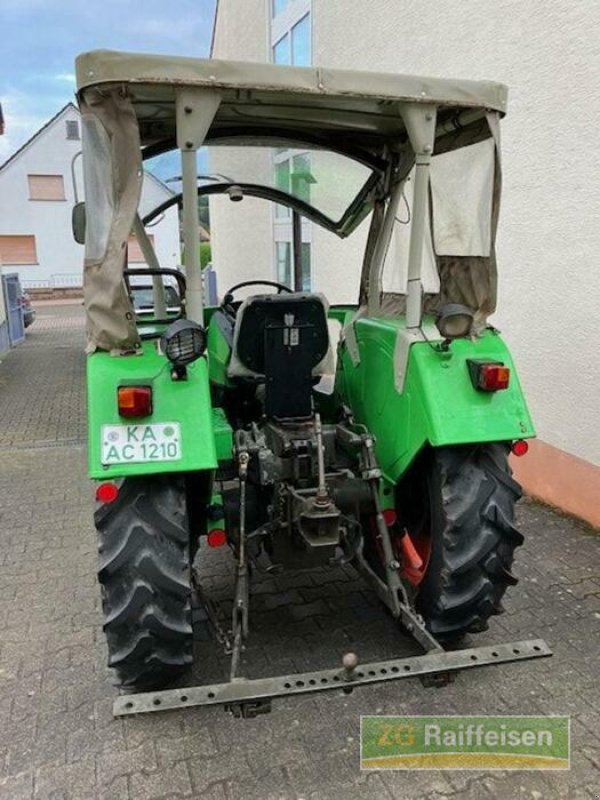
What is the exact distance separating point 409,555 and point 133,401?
1.53 meters

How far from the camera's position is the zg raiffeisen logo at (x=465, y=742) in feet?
7.90

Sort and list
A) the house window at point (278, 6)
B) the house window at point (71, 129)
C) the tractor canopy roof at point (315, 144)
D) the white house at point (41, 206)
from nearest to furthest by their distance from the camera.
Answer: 1. the tractor canopy roof at point (315, 144)
2. the house window at point (278, 6)
3. the white house at point (41, 206)
4. the house window at point (71, 129)

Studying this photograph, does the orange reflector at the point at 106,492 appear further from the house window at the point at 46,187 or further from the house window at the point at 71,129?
the house window at the point at 71,129

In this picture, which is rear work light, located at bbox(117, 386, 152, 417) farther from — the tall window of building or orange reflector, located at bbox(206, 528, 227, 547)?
the tall window of building

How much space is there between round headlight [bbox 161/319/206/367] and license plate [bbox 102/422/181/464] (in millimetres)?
263

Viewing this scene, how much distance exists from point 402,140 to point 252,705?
8.69 ft

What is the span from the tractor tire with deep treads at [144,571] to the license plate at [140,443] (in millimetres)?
143

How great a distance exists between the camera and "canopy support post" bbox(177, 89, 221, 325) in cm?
231

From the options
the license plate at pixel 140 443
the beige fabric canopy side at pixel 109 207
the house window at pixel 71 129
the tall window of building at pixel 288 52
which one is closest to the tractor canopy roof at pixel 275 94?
the beige fabric canopy side at pixel 109 207

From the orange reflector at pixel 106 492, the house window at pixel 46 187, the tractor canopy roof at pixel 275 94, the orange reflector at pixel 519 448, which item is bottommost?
the orange reflector at pixel 106 492

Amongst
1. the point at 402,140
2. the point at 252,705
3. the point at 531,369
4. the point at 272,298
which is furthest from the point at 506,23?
the point at 252,705

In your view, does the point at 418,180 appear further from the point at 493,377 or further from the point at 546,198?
the point at 546,198

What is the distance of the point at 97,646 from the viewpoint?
10.5 ft

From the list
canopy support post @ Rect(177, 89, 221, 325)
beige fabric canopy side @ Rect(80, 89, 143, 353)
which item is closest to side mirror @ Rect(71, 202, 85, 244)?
beige fabric canopy side @ Rect(80, 89, 143, 353)
